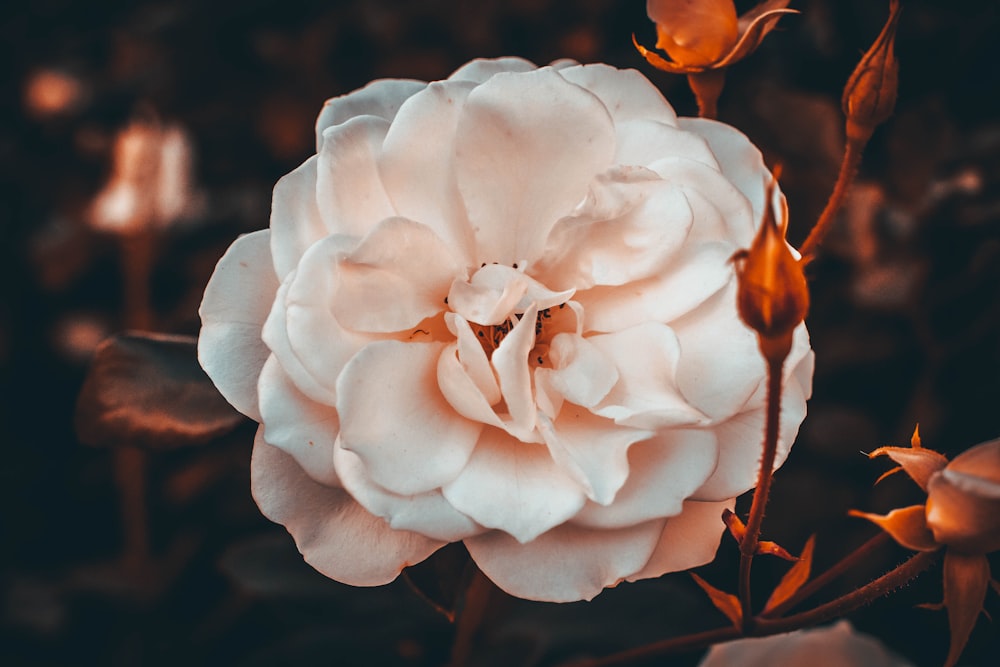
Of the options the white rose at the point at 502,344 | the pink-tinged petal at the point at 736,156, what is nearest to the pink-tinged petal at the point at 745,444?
the white rose at the point at 502,344

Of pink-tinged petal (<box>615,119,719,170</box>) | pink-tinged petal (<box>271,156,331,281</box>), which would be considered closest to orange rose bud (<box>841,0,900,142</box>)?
pink-tinged petal (<box>615,119,719,170</box>)

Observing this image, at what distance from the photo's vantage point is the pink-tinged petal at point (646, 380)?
50 centimetres

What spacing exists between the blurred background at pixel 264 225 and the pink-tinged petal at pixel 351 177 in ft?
1.21

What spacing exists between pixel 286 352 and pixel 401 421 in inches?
3.0

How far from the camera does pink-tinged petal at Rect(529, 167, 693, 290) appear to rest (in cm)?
53

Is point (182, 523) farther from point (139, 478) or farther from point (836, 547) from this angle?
point (836, 547)

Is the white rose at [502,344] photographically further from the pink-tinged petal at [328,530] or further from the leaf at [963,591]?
the leaf at [963,591]

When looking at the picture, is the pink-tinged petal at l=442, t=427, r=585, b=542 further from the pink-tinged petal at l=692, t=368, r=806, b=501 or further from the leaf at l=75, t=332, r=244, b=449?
the leaf at l=75, t=332, r=244, b=449

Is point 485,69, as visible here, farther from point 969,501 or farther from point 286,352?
point 969,501

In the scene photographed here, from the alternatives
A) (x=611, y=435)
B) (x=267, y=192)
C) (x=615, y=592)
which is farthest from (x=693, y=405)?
(x=267, y=192)

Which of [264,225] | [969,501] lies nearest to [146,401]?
[969,501]

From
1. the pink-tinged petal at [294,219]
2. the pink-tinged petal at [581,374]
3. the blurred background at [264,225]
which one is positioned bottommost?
the blurred background at [264,225]

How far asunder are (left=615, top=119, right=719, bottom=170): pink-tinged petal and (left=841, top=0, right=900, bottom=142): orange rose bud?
116 millimetres

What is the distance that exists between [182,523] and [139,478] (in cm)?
14
